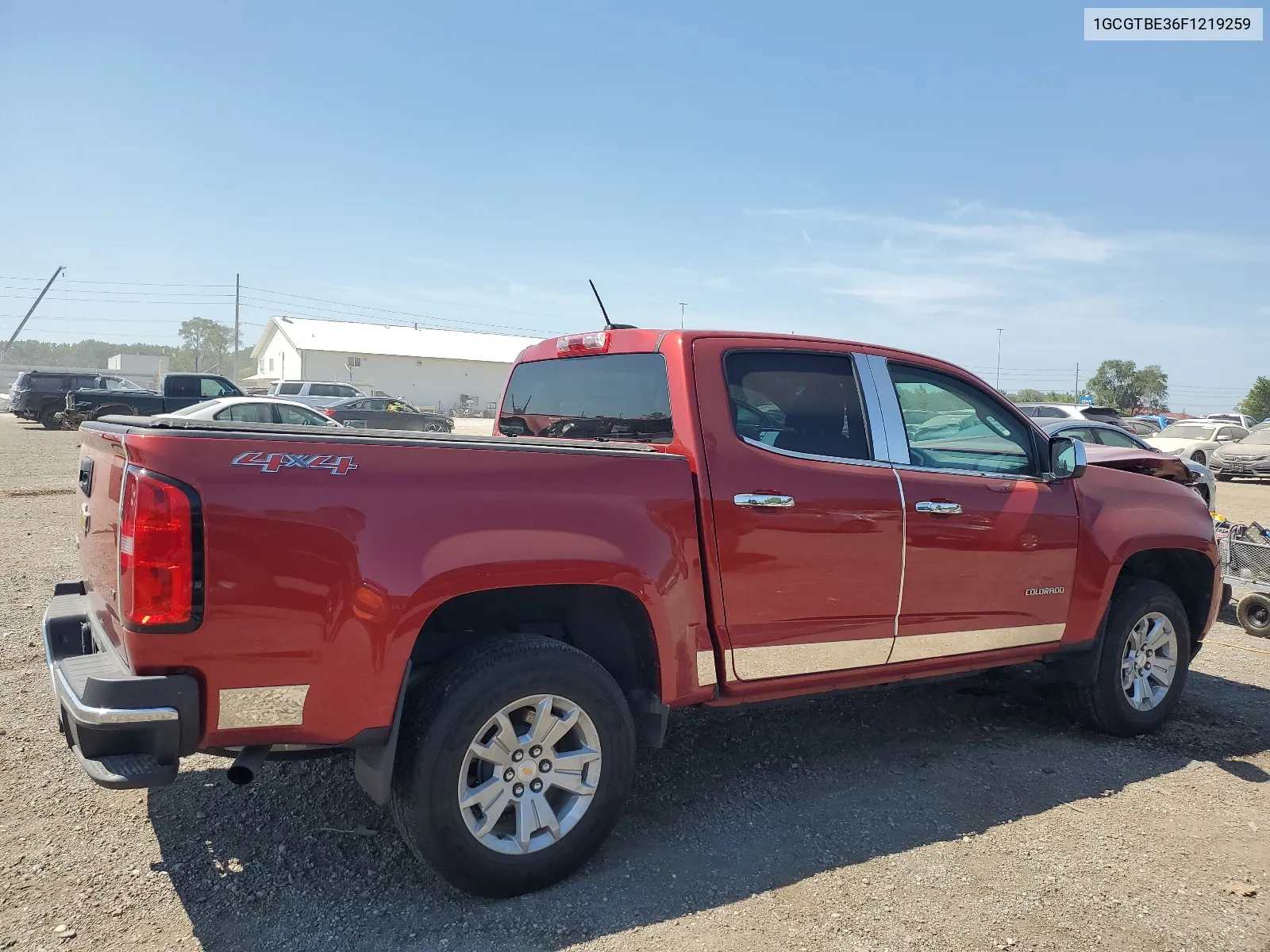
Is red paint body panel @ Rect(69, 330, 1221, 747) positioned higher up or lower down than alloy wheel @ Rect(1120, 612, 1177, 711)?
higher up

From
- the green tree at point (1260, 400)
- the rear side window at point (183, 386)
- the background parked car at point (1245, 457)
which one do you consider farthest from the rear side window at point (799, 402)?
the green tree at point (1260, 400)

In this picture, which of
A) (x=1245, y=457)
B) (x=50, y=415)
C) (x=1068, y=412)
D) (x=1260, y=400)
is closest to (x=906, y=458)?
(x=1068, y=412)

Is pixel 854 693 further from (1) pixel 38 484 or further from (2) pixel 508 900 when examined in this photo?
(1) pixel 38 484

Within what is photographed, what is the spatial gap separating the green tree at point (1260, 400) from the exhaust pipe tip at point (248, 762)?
64444 mm

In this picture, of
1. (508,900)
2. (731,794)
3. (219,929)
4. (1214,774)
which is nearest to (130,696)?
(219,929)

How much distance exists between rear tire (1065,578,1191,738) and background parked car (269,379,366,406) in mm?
26766

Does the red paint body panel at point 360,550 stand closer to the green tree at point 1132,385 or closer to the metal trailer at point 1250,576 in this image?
the metal trailer at point 1250,576

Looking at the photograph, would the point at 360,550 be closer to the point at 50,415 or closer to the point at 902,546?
the point at 902,546

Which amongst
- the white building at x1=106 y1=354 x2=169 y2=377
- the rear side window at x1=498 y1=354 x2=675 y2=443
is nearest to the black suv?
the rear side window at x1=498 y1=354 x2=675 y2=443

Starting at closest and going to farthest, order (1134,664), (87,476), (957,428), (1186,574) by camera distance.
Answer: (87,476), (957,428), (1134,664), (1186,574)

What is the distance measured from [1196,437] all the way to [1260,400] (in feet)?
126

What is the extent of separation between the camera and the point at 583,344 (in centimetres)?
427

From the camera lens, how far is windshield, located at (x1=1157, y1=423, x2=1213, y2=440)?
82.8 feet

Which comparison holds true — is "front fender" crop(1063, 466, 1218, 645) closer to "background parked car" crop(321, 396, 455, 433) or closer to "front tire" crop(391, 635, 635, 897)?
"front tire" crop(391, 635, 635, 897)
